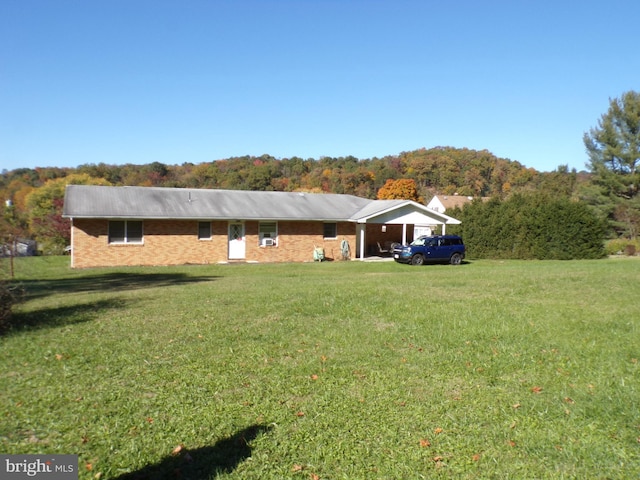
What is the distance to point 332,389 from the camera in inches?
203

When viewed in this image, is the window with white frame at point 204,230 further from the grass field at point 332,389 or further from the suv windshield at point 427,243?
the grass field at point 332,389

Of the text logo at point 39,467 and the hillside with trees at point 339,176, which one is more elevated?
the hillside with trees at point 339,176

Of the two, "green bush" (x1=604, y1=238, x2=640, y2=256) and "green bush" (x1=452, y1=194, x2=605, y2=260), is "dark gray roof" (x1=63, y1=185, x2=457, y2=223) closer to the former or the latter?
"green bush" (x1=452, y1=194, x2=605, y2=260)

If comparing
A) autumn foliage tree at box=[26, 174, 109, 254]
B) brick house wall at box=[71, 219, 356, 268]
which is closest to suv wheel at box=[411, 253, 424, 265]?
brick house wall at box=[71, 219, 356, 268]

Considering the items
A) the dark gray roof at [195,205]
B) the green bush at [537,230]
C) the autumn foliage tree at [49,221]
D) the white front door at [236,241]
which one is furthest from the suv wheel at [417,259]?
the autumn foliage tree at [49,221]

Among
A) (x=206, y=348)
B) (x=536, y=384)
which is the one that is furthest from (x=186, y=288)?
(x=536, y=384)

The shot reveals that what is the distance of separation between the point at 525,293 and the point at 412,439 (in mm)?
8378

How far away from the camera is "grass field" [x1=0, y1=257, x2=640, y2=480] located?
12.2 ft

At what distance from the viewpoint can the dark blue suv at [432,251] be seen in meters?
24.6

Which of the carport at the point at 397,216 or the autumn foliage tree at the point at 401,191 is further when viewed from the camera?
the autumn foliage tree at the point at 401,191

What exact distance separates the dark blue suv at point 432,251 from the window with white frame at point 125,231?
45.6ft

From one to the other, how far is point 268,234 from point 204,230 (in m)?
3.70

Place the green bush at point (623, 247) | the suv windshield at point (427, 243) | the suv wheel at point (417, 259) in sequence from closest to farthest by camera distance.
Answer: the suv wheel at point (417, 259) < the suv windshield at point (427, 243) < the green bush at point (623, 247)

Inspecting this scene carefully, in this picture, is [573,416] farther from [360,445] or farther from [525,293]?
[525,293]
